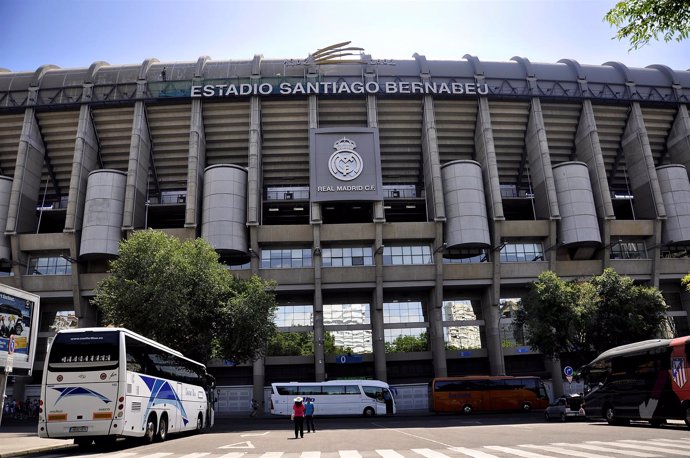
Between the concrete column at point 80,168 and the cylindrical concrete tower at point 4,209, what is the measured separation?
18.5 feet

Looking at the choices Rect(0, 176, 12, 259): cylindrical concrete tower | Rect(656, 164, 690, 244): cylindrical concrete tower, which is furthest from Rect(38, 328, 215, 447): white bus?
Rect(656, 164, 690, 244): cylindrical concrete tower

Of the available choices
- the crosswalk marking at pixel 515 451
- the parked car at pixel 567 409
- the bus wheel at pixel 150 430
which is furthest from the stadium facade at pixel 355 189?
the crosswalk marking at pixel 515 451

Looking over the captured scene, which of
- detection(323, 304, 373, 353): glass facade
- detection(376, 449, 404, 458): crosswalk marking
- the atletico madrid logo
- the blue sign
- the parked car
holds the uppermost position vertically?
detection(323, 304, 373, 353): glass facade

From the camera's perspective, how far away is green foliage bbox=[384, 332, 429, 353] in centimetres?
4806

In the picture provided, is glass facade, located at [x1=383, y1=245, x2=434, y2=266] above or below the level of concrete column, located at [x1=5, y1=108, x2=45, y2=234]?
below

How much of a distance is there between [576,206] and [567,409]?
2442 centimetres

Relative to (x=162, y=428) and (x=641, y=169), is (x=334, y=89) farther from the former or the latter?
(x=162, y=428)

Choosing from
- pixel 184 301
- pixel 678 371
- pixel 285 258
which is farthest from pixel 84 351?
pixel 285 258

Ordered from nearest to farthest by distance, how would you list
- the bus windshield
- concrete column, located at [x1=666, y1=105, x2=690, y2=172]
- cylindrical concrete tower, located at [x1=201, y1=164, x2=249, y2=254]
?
1. the bus windshield
2. cylindrical concrete tower, located at [x1=201, y1=164, x2=249, y2=254]
3. concrete column, located at [x1=666, y1=105, x2=690, y2=172]

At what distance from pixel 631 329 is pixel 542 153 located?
67.4ft

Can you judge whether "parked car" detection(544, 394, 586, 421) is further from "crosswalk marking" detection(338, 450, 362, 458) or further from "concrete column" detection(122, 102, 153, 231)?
"concrete column" detection(122, 102, 153, 231)

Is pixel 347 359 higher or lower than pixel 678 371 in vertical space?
higher

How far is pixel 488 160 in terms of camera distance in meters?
47.3

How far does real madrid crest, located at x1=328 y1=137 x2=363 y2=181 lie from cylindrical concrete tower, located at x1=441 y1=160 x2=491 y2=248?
30.3 ft
